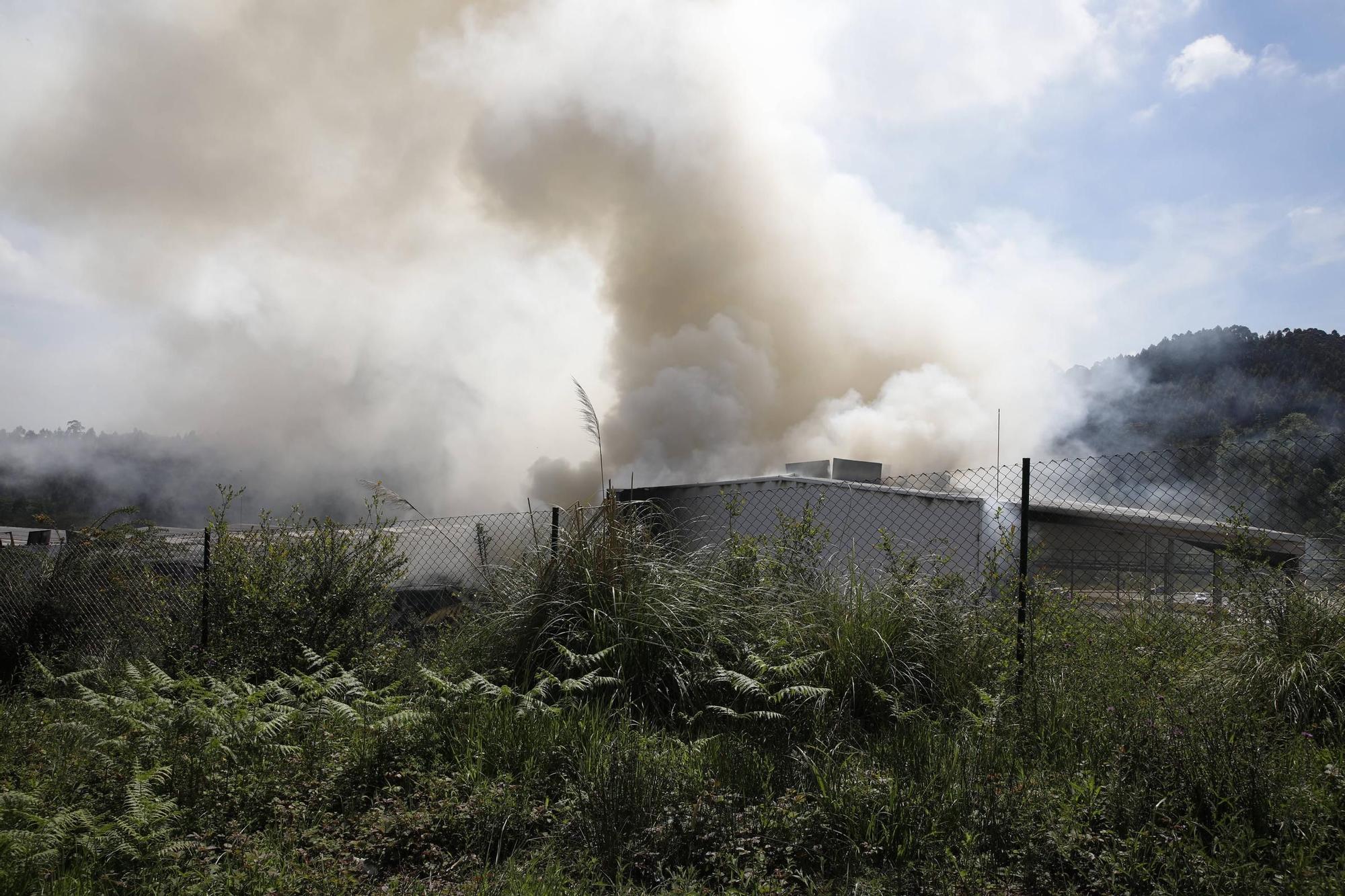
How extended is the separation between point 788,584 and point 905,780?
197cm

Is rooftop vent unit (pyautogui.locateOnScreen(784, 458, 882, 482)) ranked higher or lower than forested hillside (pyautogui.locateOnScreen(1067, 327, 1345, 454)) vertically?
lower

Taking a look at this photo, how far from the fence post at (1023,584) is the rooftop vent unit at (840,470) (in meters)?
11.1

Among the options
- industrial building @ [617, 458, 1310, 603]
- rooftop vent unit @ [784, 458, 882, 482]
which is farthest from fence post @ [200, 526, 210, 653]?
rooftop vent unit @ [784, 458, 882, 482]

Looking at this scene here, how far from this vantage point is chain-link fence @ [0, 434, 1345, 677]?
4555mm

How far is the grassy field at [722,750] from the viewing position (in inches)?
114

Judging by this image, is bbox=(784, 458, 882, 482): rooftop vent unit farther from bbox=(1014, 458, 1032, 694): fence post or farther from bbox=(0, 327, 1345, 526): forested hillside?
bbox=(0, 327, 1345, 526): forested hillside

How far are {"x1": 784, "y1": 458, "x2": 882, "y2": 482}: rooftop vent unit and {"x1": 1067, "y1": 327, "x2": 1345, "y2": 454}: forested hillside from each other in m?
21.0

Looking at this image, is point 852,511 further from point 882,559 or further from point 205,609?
point 205,609

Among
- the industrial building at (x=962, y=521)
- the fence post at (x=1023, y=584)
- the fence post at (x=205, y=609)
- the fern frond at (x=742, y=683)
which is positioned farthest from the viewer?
the industrial building at (x=962, y=521)

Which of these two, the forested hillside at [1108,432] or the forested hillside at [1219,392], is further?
the forested hillside at [1219,392]

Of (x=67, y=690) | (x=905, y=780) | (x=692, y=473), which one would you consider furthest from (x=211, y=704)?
(x=692, y=473)

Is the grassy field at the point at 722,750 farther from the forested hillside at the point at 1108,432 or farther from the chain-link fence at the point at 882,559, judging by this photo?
the forested hillside at the point at 1108,432

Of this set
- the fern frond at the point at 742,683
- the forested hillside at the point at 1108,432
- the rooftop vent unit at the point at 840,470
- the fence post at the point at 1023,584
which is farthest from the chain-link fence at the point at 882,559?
the forested hillside at the point at 1108,432

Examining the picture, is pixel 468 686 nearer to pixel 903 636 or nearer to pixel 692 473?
pixel 903 636
